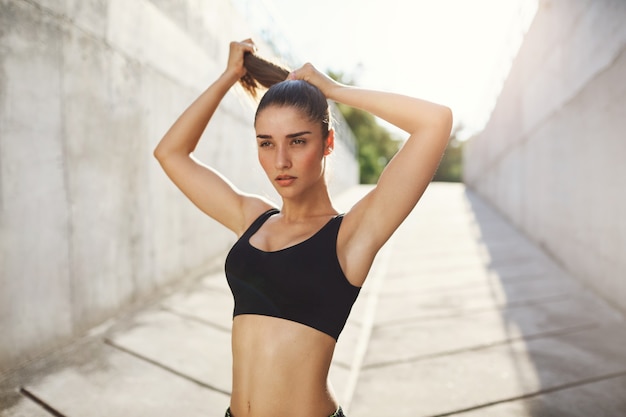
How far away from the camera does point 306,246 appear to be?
160 cm

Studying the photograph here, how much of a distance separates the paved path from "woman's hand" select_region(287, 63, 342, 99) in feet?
6.39

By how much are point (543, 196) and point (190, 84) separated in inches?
216

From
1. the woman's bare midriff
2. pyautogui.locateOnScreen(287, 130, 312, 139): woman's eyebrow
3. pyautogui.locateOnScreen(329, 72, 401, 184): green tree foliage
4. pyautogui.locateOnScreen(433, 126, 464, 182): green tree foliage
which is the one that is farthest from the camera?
pyautogui.locateOnScreen(433, 126, 464, 182): green tree foliage

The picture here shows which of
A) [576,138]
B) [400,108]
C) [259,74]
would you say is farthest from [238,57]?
[576,138]

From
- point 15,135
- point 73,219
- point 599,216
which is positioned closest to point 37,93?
point 15,135

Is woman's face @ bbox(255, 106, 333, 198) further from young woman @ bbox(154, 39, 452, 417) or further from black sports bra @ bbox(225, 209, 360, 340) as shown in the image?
black sports bra @ bbox(225, 209, 360, 340)

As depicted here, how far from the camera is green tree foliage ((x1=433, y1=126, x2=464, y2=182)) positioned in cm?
4906

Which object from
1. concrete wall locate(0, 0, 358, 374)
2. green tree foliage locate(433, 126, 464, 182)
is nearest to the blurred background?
concrete wall locate(0, 0, 358, 374)

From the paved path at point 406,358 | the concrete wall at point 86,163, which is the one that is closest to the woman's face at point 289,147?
the concrete wall at point 86,163

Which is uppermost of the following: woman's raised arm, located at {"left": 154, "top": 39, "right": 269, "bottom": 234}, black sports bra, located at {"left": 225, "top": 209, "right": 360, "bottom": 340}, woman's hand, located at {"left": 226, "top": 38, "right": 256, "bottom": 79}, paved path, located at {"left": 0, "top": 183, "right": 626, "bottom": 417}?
woman's hand, located at {"left": 226, "top": 38, "right": 256, "bottom": 79}

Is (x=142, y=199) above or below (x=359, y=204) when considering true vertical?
below

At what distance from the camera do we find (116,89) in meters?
3.86

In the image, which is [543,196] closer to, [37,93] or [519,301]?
[519,301]

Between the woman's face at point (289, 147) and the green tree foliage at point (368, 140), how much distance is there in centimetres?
2739
